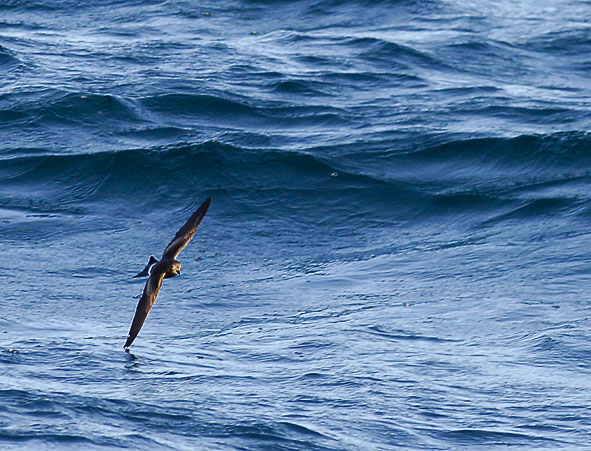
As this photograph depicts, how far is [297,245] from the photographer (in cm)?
1315

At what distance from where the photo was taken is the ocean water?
8.69m

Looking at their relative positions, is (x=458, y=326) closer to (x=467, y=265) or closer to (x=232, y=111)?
(x=467, y=265)

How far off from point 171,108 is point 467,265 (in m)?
5.86

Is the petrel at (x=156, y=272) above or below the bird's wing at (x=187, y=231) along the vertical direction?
below

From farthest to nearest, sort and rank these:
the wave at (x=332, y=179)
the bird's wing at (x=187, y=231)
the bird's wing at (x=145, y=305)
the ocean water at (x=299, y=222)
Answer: the wave at (x=332, y=179), the bird's wing at (x=187, y=231), the ocean water at (x=299, y=222), the bird's wing at (x=145, y=305)

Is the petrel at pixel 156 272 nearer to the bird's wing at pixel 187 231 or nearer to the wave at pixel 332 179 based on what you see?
the bird's wing at pixel 187 231

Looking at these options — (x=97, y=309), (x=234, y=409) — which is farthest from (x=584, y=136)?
(x=234, y=409)

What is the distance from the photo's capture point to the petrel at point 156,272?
8466 millimetres

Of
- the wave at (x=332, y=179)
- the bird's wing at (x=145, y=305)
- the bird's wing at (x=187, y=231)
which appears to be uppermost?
the bird's wing at (x=187, y=231)

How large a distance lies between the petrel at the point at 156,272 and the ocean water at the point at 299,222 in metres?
0.55

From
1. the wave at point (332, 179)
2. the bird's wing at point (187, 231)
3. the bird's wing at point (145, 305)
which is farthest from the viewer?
the wave at point (332, 179)

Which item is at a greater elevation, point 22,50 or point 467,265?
point 22,50

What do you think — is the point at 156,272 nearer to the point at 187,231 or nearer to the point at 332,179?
the point at 187,231

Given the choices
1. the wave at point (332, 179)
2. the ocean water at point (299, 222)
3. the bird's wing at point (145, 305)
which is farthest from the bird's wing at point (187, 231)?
the wave at point (332, 179)
